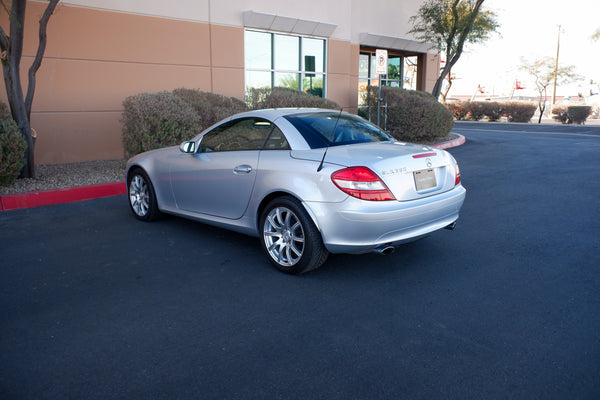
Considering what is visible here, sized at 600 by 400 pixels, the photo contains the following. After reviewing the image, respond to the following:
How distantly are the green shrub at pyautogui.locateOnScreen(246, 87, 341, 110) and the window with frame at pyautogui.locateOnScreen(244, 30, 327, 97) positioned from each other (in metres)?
0.92

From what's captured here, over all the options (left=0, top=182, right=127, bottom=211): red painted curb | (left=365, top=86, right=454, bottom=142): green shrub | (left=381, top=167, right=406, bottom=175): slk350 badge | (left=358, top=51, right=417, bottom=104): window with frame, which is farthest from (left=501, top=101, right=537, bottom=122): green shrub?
(left=381, top=167, right=406, bottom=175): slk350 badge

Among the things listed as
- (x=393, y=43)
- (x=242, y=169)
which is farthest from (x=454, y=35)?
(x=242, y=169)

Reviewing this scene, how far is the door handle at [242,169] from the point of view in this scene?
16.6 feet

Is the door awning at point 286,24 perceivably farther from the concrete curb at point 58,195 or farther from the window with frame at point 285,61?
the concrete curb at point 58,195

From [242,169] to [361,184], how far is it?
139 cm

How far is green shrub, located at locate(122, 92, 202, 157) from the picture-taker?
9.33 metres

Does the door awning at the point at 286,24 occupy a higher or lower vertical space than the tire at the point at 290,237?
higher

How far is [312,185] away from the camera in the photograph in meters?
4.43

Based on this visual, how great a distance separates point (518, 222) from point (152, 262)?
4.47m

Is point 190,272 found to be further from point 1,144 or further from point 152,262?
point 1,144

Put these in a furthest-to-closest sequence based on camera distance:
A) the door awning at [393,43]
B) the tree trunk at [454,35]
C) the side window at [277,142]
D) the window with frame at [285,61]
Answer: the tree trunk at [454,35] → the door awning at [393,43] → the window with frame at [285,61] → the side window at [277,142]

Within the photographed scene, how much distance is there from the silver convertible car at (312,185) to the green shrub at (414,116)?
10.4 meters

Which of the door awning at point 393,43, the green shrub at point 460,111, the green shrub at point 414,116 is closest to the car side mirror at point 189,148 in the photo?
the green shrub at point 414,116

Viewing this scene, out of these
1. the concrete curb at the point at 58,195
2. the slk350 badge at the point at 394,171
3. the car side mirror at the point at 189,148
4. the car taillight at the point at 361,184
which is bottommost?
the concrete curb at the point at 58,195
